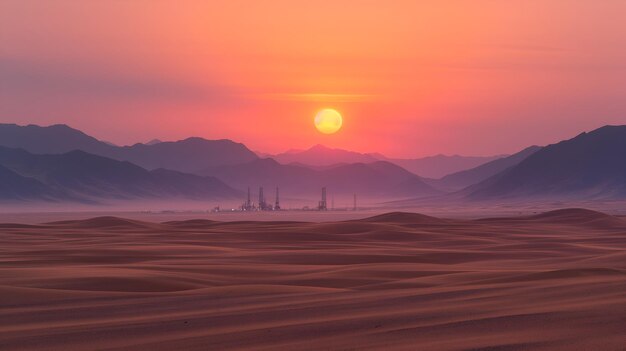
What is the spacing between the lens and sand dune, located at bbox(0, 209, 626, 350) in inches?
393

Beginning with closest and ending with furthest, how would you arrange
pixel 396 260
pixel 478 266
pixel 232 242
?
1. pixel 478 266
2. pixel 396 260
3. pixel 232 242

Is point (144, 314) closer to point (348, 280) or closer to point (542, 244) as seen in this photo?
point (348, 280)

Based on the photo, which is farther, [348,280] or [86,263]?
[86,263]

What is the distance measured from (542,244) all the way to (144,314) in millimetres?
20887

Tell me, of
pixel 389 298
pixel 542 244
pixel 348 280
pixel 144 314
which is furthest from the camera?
pixel 542 244

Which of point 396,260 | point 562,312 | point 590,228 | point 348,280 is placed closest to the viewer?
point 562,312

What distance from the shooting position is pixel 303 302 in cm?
1338

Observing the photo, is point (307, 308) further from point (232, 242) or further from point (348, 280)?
point (232, 242)

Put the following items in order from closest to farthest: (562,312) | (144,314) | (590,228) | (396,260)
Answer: (562,312) → (144,314) → (396,260) → (590,228)

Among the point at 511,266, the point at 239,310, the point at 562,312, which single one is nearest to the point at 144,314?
the point at 239,310

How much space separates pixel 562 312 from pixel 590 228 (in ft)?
130

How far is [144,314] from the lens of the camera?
41.2 ft

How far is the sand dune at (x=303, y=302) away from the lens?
32.8 ft

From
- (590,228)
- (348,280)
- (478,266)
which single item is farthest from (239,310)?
(590,228)
